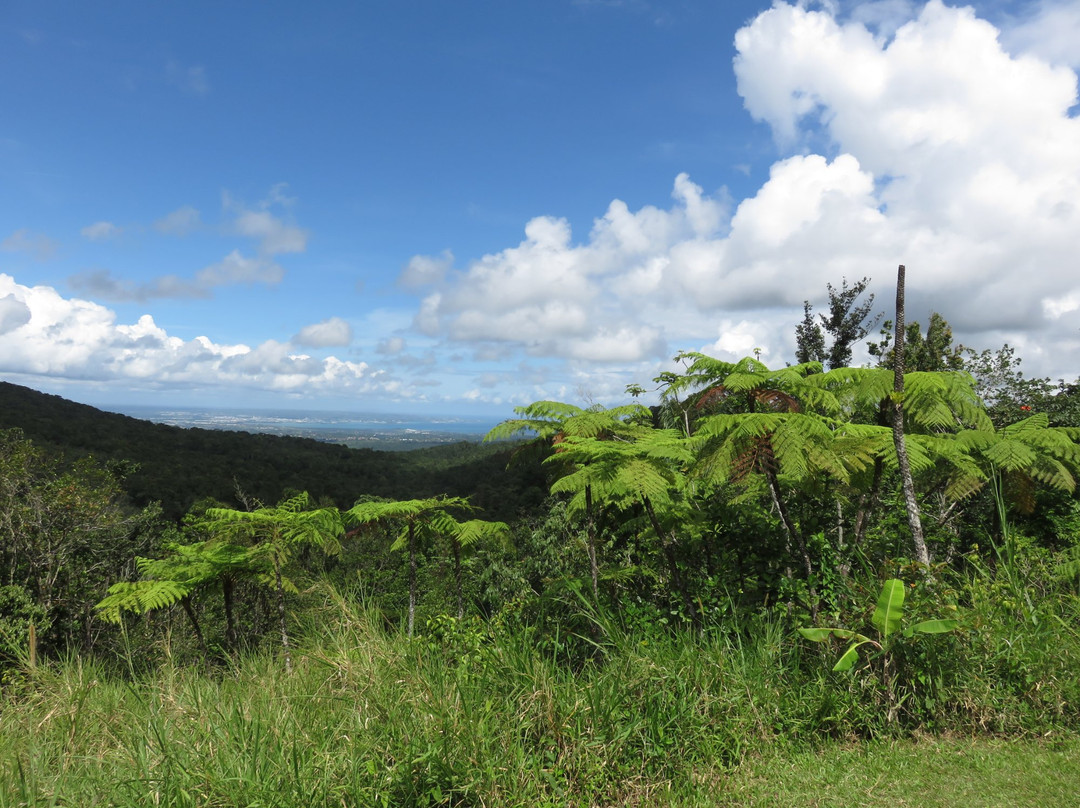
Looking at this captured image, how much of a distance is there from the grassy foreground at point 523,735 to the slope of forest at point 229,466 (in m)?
22.4

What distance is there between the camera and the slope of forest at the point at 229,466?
3372 cm

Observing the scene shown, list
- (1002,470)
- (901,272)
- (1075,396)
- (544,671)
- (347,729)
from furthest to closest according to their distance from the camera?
1. (1075,396)
2. (1002,470)
3. (901,272)
4. (544,671)
5. (347,729)

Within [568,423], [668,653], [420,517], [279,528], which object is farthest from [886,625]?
[279,528]

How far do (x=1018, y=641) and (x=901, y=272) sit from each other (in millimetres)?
2528

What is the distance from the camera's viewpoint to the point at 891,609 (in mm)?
3355

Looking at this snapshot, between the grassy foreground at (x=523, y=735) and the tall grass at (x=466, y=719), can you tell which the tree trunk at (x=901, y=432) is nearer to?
the tall grass at (x=466, y=719)

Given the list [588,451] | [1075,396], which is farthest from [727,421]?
[1075,396]

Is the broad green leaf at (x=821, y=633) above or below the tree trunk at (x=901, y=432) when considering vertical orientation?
below

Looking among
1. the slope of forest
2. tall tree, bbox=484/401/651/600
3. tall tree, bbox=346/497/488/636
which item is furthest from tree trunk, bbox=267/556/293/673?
the slope of forest

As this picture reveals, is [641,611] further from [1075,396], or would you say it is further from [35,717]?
[1075,396]

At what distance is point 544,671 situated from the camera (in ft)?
10.7

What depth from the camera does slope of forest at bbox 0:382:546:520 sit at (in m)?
33.7

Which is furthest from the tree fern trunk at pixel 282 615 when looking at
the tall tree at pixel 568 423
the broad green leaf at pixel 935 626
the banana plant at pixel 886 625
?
the broad green leaf at pixel 935 626

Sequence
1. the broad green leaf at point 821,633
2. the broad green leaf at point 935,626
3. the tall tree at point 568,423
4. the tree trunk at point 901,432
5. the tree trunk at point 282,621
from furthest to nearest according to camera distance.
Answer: the tall tree at point 568,423, the tree trunk at point 282,621, the tree trunk at point 901,432, the broad green leaf at point 821,633, the broad green leaf at point 935,626
